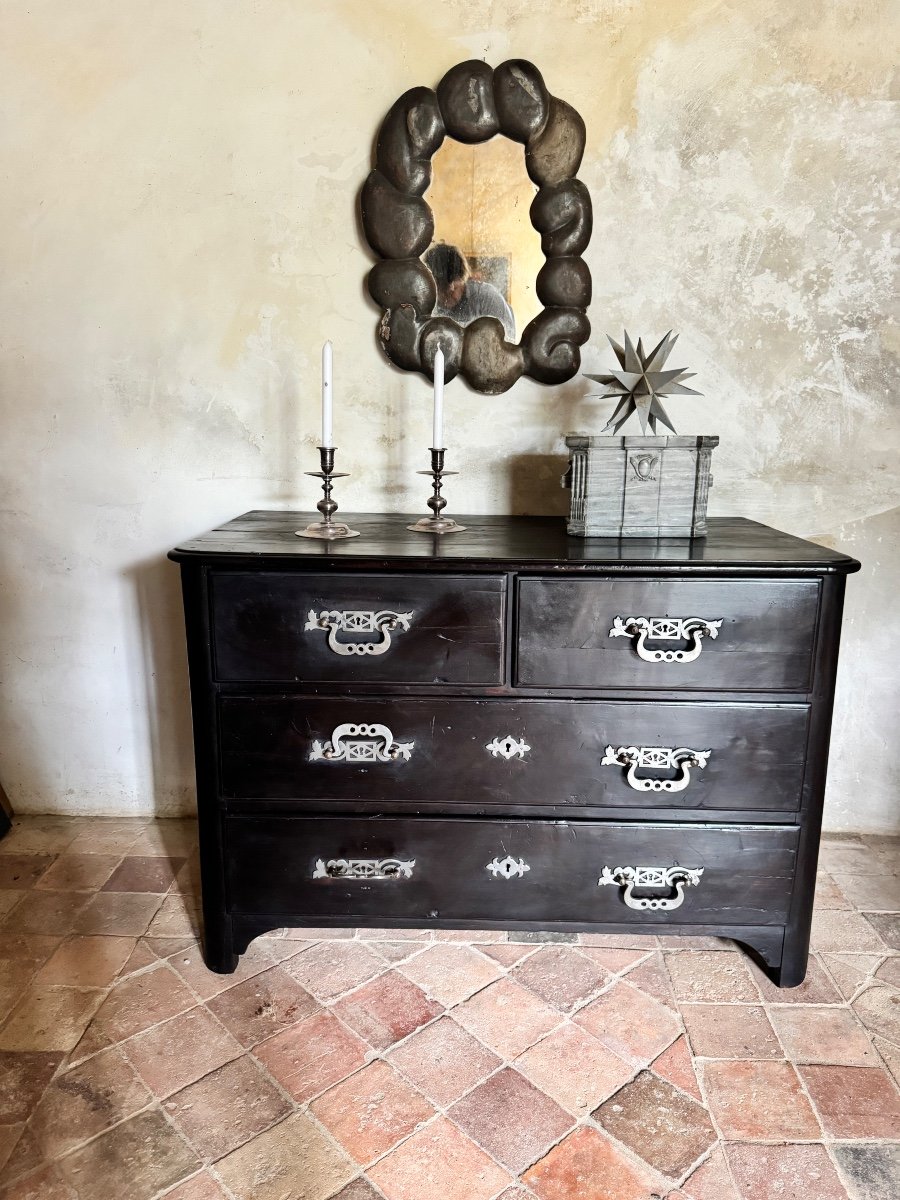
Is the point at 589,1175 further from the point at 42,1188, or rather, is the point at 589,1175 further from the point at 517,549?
the point at 517,549

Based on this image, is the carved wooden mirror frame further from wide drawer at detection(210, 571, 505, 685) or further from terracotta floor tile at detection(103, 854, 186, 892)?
terracotta floor tile at detection(103, 854, 186, 892)

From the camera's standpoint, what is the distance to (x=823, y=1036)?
156 cm

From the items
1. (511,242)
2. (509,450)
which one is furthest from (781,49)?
(509,450)

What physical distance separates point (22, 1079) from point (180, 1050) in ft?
0.98

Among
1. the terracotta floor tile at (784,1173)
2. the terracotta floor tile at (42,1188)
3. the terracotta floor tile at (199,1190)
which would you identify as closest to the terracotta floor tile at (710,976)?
the terracotta floor tile at (784,1173)

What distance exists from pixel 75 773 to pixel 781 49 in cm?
304

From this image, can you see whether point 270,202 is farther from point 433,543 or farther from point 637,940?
point 637,940

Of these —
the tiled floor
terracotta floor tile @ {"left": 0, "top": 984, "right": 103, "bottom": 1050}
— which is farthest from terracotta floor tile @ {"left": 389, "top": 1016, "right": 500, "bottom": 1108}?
terracotta floor tile @ {"left": 0, "top": 984, "right": 103, "bottom": 1050}

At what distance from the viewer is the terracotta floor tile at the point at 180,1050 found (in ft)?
4.72

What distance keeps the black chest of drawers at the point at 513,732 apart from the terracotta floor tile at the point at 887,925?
391 mm

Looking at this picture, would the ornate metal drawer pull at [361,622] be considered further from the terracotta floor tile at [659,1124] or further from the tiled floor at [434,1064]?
the terracotta floor tile at [659,1124]

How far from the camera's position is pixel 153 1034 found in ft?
5.07

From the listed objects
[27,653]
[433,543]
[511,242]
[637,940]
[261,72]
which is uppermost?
[261,72]

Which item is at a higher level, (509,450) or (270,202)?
(270,202)
